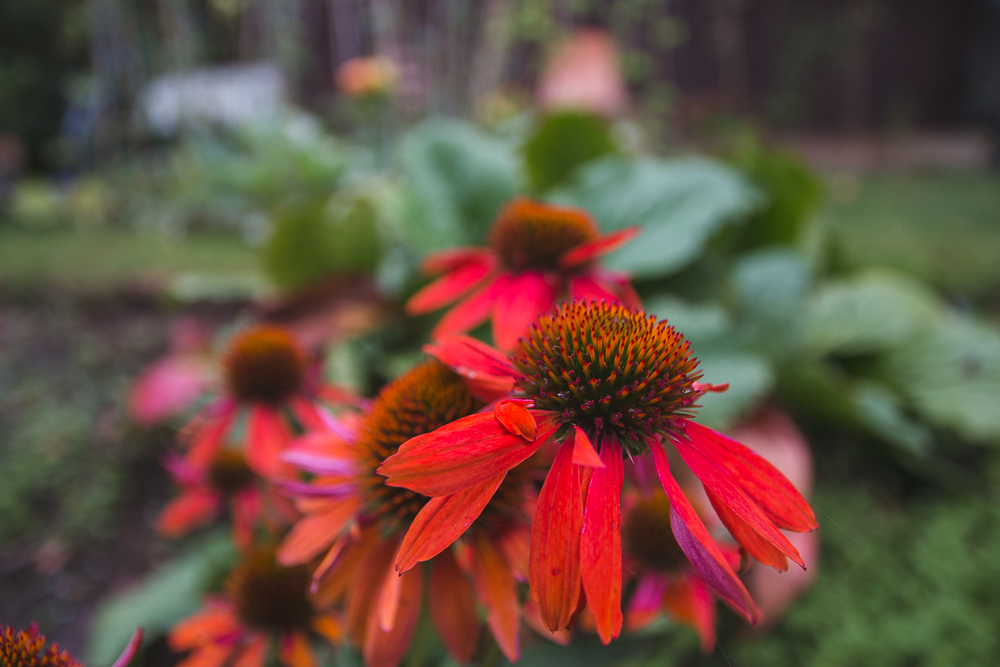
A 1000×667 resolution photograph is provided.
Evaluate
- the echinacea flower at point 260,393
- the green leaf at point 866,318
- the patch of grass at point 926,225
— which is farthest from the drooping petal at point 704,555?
the patch of grass at point 926,225

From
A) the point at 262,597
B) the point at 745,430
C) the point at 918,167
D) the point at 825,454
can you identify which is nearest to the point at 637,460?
the point at 262,597

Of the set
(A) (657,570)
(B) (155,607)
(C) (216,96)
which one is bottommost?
(B) (155,607)

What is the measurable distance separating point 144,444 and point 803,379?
154 cm

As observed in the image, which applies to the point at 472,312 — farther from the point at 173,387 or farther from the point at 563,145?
the point at 563,145

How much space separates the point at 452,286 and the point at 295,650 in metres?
0.31

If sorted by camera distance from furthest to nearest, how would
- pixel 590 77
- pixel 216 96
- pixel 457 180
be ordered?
1. pixel 590 77
2. pixel 216 96
3. pixel 457 180

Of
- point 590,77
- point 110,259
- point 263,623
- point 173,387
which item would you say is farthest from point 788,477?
point 590,77

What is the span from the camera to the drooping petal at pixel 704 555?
0.23 meters

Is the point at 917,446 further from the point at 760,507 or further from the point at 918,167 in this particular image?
the point at 918,167

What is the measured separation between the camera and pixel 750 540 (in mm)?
263

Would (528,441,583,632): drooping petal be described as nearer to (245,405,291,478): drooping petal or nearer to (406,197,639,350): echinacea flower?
(406,197,639,350): echinacea flower

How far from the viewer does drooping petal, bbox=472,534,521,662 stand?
30cm

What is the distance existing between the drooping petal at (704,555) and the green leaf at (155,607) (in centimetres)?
67

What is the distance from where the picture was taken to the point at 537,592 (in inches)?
9.1
